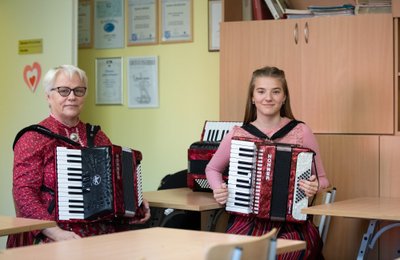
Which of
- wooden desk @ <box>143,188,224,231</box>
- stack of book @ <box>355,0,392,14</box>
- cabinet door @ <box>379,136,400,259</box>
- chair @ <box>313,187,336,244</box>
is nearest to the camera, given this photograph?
wooden desk @ <box>143,188,224,231</box>

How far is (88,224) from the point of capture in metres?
3.46

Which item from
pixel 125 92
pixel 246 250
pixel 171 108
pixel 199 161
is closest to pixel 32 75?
pixel 125 92

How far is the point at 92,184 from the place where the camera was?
3.38 metres

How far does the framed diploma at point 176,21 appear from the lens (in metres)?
5.30

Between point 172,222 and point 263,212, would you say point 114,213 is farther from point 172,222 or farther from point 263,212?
point 172,222

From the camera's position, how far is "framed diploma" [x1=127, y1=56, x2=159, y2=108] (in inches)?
215

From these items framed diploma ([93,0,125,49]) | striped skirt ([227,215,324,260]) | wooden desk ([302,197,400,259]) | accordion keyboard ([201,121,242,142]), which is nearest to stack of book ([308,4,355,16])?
accordion keyboard ([201,121,242,142])

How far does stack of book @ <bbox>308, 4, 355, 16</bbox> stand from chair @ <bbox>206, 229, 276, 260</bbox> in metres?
2.59

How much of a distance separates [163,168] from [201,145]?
1.26m

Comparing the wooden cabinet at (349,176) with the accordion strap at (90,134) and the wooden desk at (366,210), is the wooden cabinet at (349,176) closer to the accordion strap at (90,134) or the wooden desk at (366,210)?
the wooden desk at (366,210)

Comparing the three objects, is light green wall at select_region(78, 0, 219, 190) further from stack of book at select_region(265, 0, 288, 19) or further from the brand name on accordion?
the brand name on accordion

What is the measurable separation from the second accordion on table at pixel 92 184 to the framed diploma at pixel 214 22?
1889mm

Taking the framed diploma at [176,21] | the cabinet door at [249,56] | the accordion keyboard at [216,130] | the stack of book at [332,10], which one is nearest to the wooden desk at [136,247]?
the accordion keyboard at [216,130]

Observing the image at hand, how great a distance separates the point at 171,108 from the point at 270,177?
1.91 m
